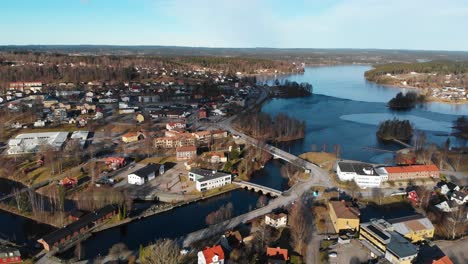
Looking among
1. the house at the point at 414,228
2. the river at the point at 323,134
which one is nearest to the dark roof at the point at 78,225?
the river at the point at 323,134

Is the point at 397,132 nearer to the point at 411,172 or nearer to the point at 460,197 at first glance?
the point at 411,172

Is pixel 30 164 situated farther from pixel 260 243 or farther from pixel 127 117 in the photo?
pixel 260 243

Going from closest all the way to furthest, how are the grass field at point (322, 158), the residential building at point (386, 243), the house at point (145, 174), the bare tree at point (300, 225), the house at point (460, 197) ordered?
the residential building at point (386, 243) → the bare tree at point (300, 225) → the house at point (460, 197) → the house at point (145, 174) → the grass field at point (322, 158)

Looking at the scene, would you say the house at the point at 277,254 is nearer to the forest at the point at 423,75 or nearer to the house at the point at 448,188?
the house at the point at 448,188

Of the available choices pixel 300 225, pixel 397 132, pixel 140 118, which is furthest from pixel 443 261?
pixel 140 118

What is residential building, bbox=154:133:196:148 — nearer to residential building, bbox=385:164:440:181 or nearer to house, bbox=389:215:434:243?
residential building, bbox=385:164:440:181

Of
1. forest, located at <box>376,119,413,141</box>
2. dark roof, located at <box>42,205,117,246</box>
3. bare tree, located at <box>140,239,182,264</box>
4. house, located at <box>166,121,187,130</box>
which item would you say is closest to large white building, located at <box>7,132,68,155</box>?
house, located at <box>166,121,187,130</box>
